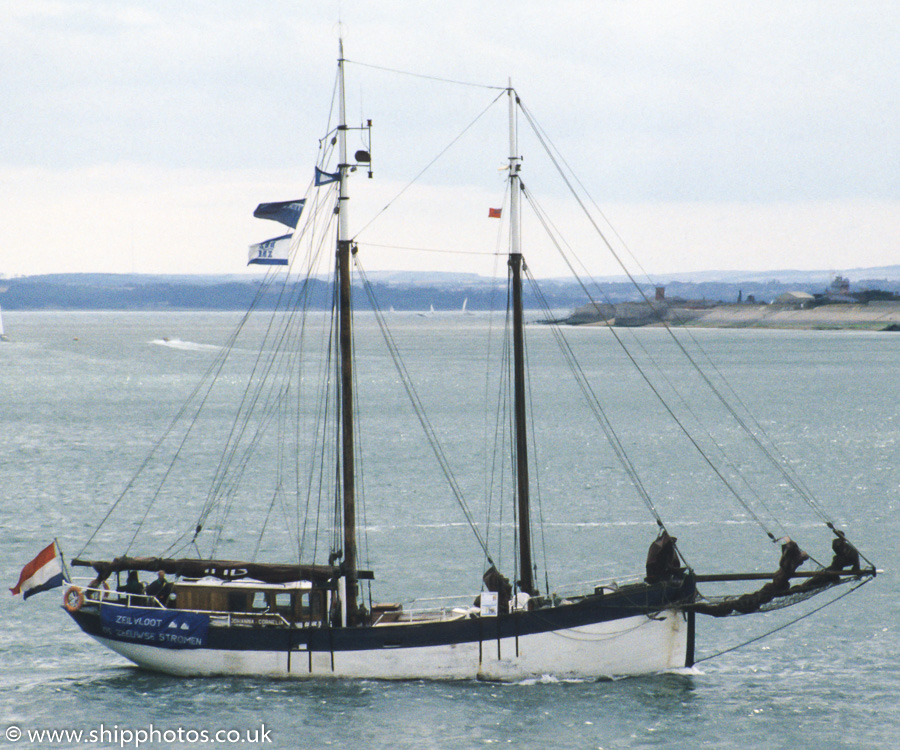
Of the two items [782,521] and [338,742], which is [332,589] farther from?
[782,521]

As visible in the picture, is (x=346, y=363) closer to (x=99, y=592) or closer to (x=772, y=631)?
(x=99, y=592)

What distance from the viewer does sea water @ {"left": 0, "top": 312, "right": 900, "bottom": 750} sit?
26.9m

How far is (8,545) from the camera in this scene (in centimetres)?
4556

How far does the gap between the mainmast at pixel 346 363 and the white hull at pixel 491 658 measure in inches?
54.3

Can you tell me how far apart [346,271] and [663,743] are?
14.0m

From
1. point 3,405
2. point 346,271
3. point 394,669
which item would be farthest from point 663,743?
point 3,405

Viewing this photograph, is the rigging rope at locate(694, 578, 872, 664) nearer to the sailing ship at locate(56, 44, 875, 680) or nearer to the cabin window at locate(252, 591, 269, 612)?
the sailing ship at locate(56, 44, 875, 680)

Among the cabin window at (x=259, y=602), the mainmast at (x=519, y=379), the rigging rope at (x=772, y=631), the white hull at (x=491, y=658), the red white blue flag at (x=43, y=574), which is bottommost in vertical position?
the rigging rope at (x=772, y=631)

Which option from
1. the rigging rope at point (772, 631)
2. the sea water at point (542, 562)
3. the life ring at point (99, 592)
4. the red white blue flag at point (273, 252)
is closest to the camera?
the sea water at point (542, 562)

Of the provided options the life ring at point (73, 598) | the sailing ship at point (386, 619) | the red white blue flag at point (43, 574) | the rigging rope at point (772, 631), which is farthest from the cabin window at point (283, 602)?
the rigging rope at point (772, 631)

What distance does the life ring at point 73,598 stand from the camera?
29688 millimetres

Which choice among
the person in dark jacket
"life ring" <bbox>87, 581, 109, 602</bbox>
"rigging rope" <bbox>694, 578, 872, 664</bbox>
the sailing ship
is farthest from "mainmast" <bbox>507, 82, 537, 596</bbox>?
"life ring" <bbox>87, 581, 109, 602</bbox>

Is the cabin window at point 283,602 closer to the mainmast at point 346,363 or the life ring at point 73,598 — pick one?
the mainmast at point 346,363

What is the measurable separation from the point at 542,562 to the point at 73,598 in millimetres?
19395
